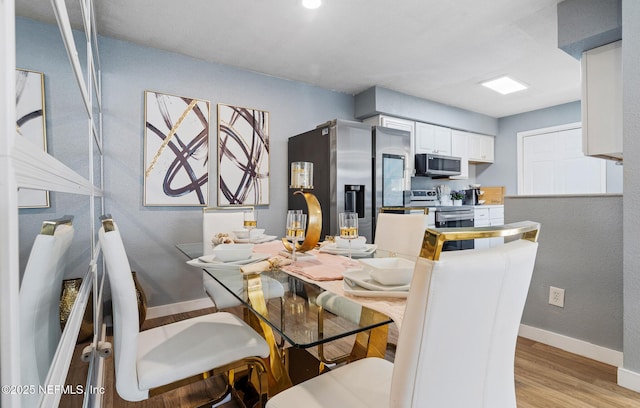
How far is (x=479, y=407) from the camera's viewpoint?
0.69 meters

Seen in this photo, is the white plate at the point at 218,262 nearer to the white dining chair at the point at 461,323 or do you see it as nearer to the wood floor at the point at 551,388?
the wood floor at the point at 551,388

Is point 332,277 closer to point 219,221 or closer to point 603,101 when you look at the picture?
point 219,221

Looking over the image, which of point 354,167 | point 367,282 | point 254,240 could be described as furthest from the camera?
point 354,167

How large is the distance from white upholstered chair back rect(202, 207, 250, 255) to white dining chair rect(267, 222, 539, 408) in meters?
2.02

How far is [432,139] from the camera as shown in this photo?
15.0 feet

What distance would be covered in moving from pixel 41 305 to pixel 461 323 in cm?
73

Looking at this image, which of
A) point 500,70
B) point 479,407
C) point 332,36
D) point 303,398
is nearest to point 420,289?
point 479,407

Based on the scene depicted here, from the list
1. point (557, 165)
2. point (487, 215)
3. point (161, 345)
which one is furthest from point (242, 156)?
point (557, 165)

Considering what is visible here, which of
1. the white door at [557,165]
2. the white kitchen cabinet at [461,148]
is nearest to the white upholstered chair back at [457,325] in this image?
the white kitchen cabinet at [461,148]

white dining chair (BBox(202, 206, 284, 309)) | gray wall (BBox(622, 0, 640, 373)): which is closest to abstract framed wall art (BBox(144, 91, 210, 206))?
white dining chair (BBox(202, 206, 284, 309))

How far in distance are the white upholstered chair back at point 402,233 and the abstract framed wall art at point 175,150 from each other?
187 centimetres

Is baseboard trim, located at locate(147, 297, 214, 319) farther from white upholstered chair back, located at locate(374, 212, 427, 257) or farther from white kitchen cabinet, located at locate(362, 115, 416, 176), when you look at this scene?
white kitchen cabinet, located at locate(362, 115, 416, 176)

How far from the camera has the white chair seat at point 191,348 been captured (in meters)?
1.05

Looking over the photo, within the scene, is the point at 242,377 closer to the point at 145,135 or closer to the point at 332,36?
the point at 145,135
